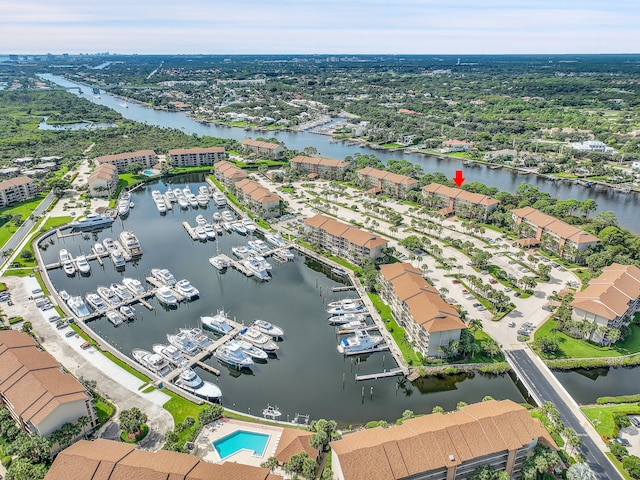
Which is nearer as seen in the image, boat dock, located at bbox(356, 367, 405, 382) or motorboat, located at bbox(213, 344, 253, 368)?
boat dock, located at bbox(356, 367, 405, 382)

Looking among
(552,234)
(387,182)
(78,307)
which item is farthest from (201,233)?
(552,234)

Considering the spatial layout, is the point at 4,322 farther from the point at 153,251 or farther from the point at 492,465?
the point at 492,465

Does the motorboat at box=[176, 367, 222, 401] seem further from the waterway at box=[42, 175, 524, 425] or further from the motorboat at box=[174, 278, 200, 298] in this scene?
the motorboat at box=[174, 278, 200, 298]

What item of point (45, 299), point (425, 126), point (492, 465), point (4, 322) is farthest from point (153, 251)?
point (425, 126)

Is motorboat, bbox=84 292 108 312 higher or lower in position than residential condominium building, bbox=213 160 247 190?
lower

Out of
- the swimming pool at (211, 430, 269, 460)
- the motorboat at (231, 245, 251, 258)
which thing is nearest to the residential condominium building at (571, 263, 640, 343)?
the swimming pool at (211, 430, 269, 460)

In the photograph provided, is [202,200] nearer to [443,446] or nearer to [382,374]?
[382,374]

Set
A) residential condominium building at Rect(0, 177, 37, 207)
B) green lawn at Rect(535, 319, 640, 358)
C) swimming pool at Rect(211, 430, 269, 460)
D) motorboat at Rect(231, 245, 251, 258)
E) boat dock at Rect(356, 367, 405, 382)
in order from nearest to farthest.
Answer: swimming pool at Rect(211, 430, 269, 460), boat dock at Rect(356, 367, 405, 382), green lawn at Rect(535, 319, 640, 358), motorboat at Rect(231, 245, 251, 258), residential condominium building at Rect(0, 177, 37, 207)
